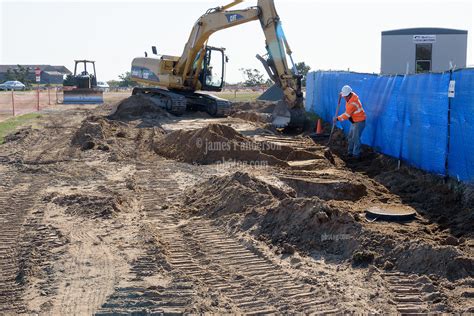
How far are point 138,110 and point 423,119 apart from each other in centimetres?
1440

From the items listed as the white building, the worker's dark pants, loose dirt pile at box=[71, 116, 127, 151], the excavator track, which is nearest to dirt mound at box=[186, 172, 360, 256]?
the worker's dark pants

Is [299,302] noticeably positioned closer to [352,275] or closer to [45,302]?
[352,275]

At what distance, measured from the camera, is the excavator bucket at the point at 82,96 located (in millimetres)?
37500

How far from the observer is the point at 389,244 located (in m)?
6.58

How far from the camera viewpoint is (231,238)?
7.59m

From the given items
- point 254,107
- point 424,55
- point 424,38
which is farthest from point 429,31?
point 254,107

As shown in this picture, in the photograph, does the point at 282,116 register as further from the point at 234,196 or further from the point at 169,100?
the point at 234,196

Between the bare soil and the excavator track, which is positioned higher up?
the excavator track

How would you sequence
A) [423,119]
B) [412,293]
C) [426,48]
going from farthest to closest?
1. [426,48]
2. [423,119]
3. [412,293]

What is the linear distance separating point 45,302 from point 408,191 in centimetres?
688

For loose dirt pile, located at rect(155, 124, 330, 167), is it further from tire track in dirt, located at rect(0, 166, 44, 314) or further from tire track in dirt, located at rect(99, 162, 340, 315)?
tire track in dirt, located at rect(99, 162, 340, 315)

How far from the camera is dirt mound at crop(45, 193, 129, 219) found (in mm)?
8844

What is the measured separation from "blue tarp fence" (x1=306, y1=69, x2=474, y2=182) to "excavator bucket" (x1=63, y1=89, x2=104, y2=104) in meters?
24.4

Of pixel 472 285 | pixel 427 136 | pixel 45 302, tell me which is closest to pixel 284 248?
pixel 472 285
